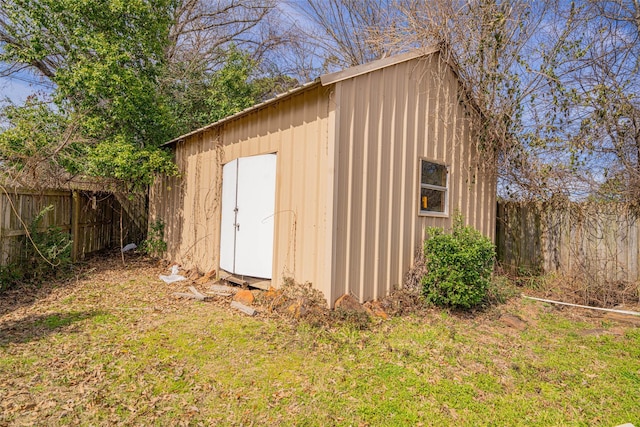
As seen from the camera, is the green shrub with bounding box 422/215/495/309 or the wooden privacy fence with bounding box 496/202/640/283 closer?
the green shrub with bounding box 422/215/495/309

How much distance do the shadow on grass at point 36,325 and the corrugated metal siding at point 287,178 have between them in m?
2.53

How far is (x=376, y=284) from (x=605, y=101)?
6.00 m

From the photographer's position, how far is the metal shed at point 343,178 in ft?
16.2

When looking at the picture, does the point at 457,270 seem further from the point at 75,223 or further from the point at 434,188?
the point at 75,223

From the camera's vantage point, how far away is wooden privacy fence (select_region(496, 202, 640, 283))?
6.64 m

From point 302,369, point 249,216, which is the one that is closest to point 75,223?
point 249,216

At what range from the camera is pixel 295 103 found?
5469 millimetres

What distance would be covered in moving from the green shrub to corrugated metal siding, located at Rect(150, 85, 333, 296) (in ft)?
5.94

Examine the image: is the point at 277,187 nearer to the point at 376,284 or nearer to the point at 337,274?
the point at 337,274

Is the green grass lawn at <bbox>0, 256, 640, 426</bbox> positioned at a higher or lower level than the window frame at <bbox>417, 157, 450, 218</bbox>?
lower

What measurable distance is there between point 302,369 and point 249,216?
10.6 ft

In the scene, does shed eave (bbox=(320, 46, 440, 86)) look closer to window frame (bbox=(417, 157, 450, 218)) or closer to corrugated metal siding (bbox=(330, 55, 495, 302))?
corrugated metal siding (bbox=(330, 55, 495, 302))

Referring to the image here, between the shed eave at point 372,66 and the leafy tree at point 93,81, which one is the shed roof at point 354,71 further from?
the leafy tree at point 93,81

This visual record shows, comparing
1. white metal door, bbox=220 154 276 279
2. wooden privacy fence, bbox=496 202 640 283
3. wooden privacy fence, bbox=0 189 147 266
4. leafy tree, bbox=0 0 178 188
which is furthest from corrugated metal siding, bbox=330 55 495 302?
wooden privacy fence, bbox=0 189 147 266
